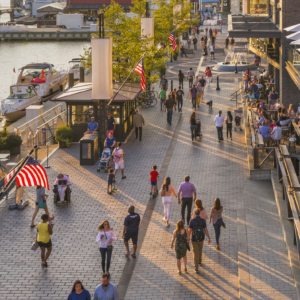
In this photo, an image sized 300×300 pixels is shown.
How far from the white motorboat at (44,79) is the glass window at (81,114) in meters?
19.9

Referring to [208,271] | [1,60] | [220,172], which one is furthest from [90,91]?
[1,60]

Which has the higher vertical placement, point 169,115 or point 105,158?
point 169,115

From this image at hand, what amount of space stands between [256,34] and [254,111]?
4962mm

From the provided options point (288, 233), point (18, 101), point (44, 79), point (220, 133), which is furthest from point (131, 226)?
point (44, 79)

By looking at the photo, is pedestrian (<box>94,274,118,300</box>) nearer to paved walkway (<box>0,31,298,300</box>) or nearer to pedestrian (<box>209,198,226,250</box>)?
paved walkway (<box>0,31,298,300</box>)

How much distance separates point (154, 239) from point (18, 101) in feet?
95.6

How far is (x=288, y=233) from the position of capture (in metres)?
15.4

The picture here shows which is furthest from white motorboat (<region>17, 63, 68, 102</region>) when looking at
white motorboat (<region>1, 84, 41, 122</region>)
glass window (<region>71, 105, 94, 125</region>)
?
glass window (<region>71, 105, 94, 125</region>)

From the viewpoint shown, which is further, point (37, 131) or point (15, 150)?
point (37, 131)

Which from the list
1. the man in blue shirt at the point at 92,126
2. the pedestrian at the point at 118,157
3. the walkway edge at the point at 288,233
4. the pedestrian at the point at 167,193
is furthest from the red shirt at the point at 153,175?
the man in blue shirt at the point at 92,126

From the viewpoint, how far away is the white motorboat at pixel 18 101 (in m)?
41.7

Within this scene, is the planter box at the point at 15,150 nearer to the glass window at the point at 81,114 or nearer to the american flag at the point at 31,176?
the glass window at the point at 81,114

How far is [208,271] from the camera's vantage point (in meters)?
14.0

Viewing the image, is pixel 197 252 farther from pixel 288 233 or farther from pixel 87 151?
pixel 87 151
